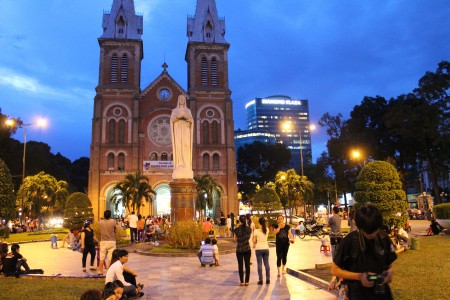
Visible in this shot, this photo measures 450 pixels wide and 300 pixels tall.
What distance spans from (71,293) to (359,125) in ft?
143

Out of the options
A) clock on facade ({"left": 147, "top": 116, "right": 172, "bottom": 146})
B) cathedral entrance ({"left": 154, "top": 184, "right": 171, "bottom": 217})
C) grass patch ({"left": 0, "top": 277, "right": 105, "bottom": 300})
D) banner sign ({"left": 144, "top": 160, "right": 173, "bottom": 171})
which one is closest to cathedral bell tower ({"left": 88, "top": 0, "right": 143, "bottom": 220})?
banner sign ({"left": 144, "top": 160, "right": 173, "bottom": 171})

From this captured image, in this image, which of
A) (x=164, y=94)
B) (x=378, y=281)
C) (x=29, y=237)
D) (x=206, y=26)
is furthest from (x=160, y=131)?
(x=378, y=281)

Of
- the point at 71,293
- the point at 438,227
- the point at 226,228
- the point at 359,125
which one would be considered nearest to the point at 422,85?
the point at 359,125

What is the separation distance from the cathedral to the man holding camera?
143 ft

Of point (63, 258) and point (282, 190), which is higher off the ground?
point (282, 190)

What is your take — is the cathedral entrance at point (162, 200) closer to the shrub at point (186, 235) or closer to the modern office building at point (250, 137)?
the shrub at point (186, 235)

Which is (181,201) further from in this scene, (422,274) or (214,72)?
(214,72)

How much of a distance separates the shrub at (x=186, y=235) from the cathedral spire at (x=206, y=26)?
140 ft

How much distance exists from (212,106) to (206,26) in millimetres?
12300

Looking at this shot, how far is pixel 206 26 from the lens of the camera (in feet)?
182

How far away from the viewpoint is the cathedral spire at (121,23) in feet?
174

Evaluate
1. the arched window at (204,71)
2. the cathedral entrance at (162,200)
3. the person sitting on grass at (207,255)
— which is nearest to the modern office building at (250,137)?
the arched window at (204,71)

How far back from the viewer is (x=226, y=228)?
2520 cm

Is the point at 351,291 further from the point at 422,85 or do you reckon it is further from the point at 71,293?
the point at 422,85
